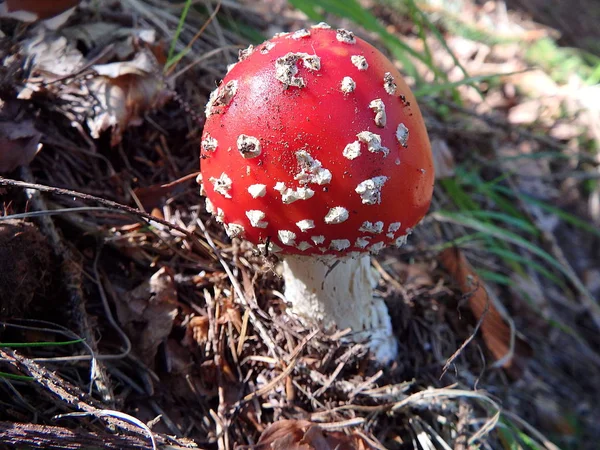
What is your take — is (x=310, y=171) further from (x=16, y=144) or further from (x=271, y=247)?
(x=16, y=144)

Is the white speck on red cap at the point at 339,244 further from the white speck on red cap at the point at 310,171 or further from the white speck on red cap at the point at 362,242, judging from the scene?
the white speck on red cap at the point at 310,171

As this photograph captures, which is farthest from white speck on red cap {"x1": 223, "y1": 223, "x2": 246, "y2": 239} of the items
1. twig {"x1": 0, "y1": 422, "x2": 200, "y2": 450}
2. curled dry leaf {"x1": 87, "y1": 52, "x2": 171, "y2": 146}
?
curled dry leaf {"x1": 87, "y1": 52, "x2": 171, "y2": 146}

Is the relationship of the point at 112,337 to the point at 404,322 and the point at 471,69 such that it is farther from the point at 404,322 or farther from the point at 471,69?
the point at 471,69

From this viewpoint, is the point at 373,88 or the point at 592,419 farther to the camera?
the point at 592,419

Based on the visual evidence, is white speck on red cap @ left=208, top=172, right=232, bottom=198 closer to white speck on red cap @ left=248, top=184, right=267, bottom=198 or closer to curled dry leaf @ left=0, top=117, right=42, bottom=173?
white speck on red cap @ left=248, top=184, right=267, bottom=198

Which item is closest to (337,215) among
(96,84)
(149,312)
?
(149,312)

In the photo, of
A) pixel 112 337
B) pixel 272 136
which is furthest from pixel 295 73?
pixel 112 337

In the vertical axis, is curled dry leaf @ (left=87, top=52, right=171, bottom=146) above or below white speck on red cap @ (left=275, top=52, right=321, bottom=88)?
below
